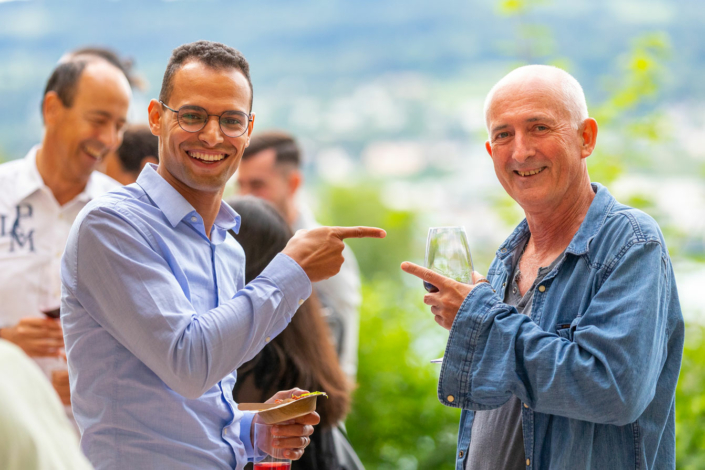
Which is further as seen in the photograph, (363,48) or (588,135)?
(363,48)

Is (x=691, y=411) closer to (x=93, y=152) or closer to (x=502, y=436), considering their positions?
(x=502, y=436)

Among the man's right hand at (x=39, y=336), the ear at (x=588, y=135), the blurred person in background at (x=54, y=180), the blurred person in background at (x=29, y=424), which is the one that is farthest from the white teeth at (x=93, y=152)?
the blurred person in background at (x=29, y=424)

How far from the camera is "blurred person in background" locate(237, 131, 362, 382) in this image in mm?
3693

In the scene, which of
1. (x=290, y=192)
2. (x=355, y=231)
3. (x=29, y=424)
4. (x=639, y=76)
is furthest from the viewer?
(x=639, y=76)

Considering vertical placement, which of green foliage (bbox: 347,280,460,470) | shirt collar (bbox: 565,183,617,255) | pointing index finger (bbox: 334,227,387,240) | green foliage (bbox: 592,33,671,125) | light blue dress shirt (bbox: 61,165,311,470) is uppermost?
green foliage (bbox: 592,33,671,125)

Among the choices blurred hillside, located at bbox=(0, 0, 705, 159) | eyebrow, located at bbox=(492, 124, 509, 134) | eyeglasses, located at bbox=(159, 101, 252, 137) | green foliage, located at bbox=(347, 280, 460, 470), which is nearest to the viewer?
eyeglasses, located at bbox=(159, 101, 252, 137)

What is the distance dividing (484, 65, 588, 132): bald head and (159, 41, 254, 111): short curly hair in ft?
2.46

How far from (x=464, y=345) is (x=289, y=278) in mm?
477

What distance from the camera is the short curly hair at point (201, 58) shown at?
1713 mm

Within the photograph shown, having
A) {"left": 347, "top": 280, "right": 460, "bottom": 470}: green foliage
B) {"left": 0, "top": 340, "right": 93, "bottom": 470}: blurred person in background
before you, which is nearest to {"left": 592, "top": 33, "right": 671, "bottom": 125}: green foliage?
{"left": 347, "top": 280, "right": 460, "bottom": 470}: green foliage

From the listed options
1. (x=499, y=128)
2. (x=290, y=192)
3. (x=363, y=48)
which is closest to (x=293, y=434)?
(x=499, y=128)

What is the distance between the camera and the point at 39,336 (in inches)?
96.0

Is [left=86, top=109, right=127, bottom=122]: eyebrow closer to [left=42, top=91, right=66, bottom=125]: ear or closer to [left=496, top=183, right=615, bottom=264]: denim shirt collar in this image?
[left=42, top=91, right=66, bottom=125]: ear

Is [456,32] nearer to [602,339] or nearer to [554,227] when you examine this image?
[554,227]
